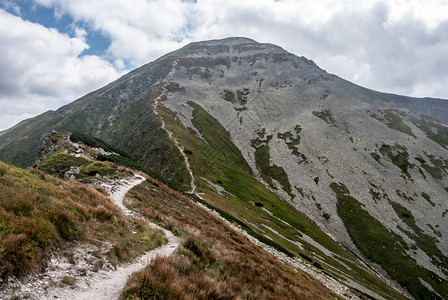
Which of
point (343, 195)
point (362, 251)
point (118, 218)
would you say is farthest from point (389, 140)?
point (118, 218)

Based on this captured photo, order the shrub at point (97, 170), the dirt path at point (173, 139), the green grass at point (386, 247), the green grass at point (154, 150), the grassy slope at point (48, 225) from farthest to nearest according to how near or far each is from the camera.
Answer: the green grass at point (154, 150)
the green grass at point (386, 247)
the dirt path at point (173, 139)
the shrub at point (97, 170)
the grassy slope at point (48, 225)

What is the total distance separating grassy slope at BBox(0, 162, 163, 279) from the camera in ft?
23.4

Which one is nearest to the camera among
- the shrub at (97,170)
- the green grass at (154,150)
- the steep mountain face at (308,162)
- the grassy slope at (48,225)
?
the grassy slope at (48,225)

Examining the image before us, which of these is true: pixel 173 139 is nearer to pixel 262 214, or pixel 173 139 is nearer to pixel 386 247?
pixel 262 214

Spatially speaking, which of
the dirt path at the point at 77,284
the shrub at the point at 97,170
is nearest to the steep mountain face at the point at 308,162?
the shrub at the point at 97,170

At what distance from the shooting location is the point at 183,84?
17438 cm

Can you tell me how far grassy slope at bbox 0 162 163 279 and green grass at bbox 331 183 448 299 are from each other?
77665 millimetres

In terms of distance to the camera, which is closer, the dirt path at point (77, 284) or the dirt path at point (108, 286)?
the dirt path at point (77, 284)

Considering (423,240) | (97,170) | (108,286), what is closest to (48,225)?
(108,286)

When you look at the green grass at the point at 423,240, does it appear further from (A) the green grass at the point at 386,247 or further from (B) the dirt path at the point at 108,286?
(B) the dirt path at the point at 108,286

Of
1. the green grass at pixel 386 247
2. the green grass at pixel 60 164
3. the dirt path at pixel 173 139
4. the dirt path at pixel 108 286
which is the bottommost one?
the green grass at pixel 386 247

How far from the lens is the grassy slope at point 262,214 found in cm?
4938

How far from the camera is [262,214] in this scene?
63.6 m

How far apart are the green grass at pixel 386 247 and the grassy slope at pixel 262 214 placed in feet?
28.7
